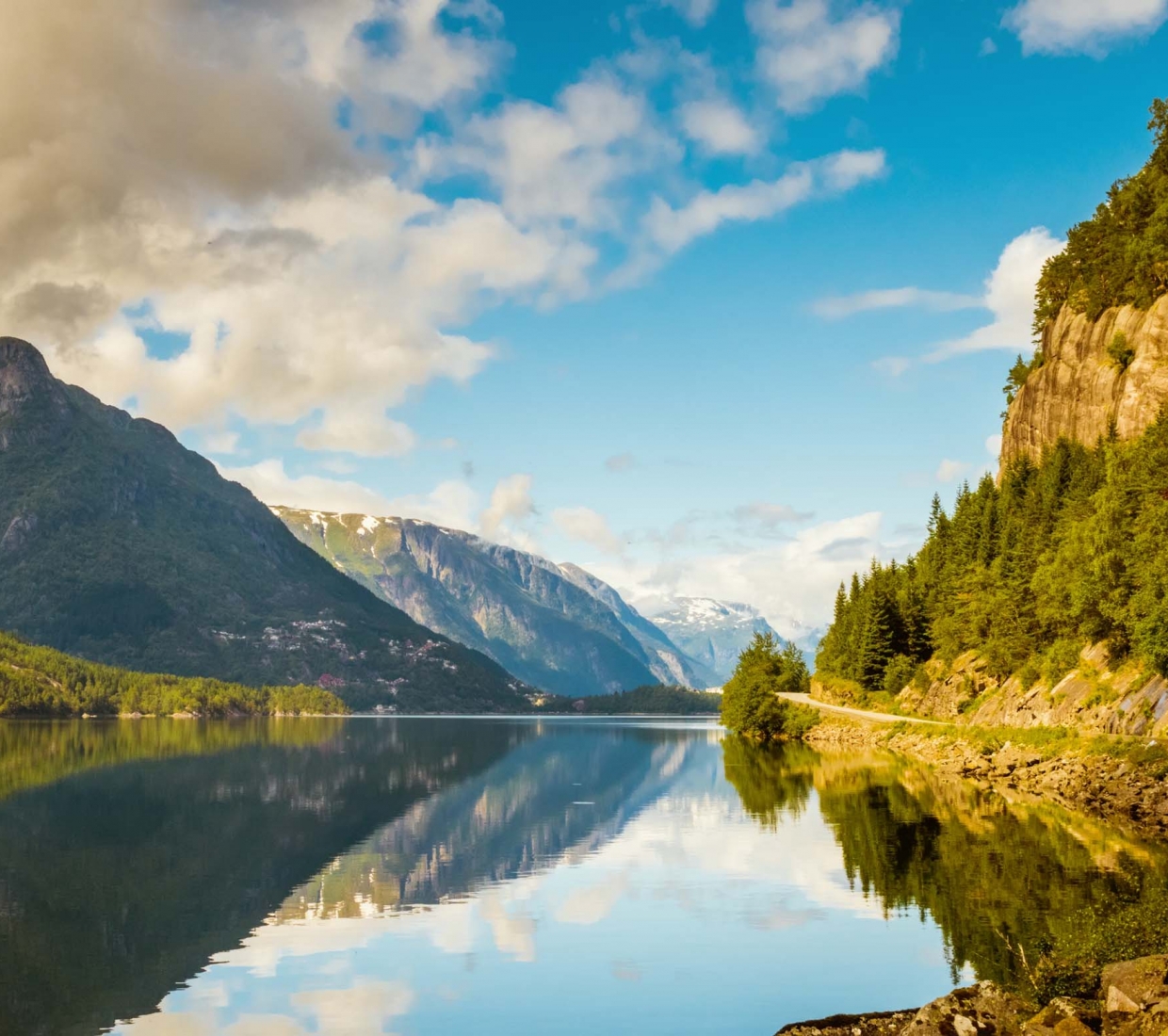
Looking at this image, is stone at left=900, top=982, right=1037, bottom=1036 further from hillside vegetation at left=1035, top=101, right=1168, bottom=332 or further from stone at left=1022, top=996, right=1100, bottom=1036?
hillside vegetation at left=1035, top=101, right=1168, bottom=332

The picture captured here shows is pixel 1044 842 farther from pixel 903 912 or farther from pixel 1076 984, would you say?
pixel 1076 984

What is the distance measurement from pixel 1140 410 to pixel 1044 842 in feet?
278

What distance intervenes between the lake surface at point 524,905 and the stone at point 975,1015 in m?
7.69

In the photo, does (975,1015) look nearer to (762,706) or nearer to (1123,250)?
(1123,250)

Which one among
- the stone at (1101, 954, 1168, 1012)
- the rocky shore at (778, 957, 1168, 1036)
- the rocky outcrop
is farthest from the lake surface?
the rocky outcrop

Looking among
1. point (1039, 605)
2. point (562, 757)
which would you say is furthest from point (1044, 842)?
point (562, 757)

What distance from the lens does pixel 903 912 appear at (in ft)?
139

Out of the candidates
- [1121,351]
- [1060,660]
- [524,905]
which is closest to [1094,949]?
[524,905]

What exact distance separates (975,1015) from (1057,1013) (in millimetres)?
1596

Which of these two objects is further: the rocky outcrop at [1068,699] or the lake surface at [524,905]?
the rocky outcrop at [1068,699]

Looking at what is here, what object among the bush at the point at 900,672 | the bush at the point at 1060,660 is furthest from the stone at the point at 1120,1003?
the bush at the point at 900,672

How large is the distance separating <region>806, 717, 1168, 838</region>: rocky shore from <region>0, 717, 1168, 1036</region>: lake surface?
313cm

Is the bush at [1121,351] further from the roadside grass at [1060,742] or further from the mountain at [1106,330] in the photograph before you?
the roadside grass at [1060,742]

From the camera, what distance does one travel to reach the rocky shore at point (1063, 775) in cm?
6134
